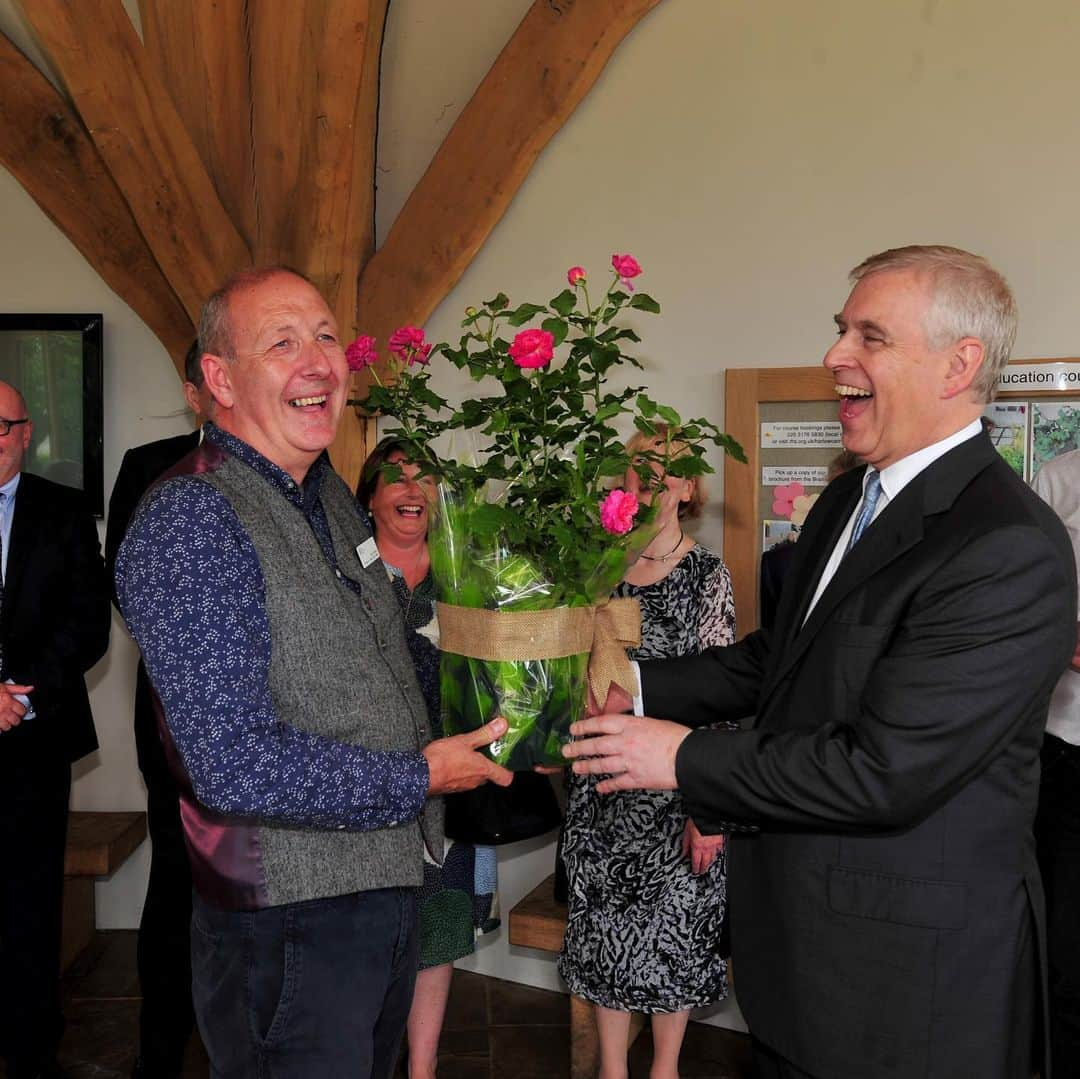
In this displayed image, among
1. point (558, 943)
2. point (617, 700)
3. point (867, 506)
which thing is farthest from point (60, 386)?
point (867, 506)

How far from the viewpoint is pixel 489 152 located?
3686 millimetres

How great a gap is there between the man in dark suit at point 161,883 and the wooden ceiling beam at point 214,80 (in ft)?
3.13

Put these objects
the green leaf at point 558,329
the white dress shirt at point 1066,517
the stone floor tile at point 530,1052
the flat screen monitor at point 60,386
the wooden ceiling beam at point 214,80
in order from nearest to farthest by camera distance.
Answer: the green leaf at point 558,329, the white dress shirt at point 1066,517, the stone floor tile at point 530,1052, the wooden ceiling beam at point 214,80, the flat screen monitor at point 60,386

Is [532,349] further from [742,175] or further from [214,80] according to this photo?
[214,80]

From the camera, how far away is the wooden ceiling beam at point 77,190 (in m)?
3.86

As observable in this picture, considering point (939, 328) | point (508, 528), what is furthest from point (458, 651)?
point (939, 328)

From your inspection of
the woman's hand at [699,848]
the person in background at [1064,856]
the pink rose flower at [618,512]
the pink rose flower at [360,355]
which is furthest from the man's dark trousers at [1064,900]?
the pink rose flower at [360,355]

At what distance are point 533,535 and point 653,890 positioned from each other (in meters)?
1.53

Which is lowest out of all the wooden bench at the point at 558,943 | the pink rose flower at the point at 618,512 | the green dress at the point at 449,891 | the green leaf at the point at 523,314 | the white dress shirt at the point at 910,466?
the wooden bench at the point at 558,943

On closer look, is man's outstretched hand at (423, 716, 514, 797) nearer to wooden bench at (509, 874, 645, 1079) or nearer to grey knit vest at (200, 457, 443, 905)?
grey knit vest at (200, 457, 443, 905)

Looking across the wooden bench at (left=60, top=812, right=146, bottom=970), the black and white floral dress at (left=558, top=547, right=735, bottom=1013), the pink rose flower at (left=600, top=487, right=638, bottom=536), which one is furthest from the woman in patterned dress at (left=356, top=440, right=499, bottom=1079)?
the wooden bench at (left=60, top=812, right=146, bottom=970)

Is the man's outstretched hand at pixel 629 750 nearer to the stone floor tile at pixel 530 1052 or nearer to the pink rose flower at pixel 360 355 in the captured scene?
the pink rose flower at pixel 360 355

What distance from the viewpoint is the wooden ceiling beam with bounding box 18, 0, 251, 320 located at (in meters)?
3.30

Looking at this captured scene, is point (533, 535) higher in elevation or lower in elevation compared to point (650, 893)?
higher
